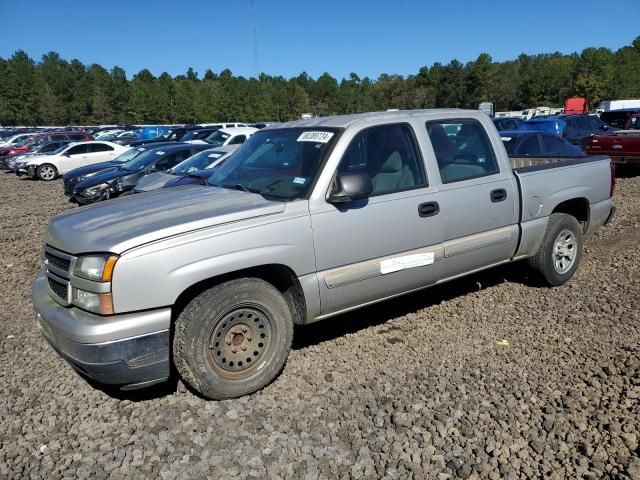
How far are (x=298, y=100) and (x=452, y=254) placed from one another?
10974 cm

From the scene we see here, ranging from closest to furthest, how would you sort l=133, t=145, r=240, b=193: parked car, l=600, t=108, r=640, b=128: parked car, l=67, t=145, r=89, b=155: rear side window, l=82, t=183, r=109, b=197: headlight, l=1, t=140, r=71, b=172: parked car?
1. l=133, t=145, r=240, b=193: parked car
2. l=82, t=183, r=109, b=197: headlight
3. l=600, t=108, r=640, b=128: parked car
4. l=67, t=145, r=89, b=155: rear side window
5. l=1, t=140, r=71, b=172: parked car

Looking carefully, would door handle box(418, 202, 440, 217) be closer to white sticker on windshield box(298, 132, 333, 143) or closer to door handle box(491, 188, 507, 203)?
door handle box(491, 188, 507, 203)

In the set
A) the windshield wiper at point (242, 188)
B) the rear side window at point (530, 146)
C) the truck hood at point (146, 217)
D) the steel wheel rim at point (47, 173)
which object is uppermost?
the windshield wiper at point (242, 188)

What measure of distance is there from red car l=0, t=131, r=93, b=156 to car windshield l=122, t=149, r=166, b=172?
1651 centimetres

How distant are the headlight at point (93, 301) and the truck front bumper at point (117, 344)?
0.04 metres

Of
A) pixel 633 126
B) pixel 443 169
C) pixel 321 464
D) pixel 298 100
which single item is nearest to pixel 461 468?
pixel 321 464

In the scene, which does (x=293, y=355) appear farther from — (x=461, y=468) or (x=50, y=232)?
(x=50, y=232)

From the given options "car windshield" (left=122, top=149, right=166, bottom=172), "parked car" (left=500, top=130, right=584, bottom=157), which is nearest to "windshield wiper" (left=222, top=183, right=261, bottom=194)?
"parked car" (left=500, top=130, right=584, bottom=157)

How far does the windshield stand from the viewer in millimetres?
10500

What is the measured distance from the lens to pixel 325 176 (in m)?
3.75

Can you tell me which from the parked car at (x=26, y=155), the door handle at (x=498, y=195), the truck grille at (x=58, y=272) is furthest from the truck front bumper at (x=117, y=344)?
the parked car at (x=26, y=155)

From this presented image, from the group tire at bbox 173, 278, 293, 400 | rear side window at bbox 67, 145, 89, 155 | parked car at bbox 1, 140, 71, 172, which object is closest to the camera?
tire at bbox 173, 278, 293, 400

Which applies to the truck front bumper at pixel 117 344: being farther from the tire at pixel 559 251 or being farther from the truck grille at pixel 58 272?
the tire at pixel 559 251

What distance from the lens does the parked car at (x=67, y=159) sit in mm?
20625
